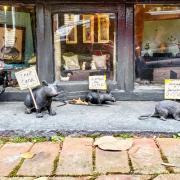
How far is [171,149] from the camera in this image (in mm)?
2996

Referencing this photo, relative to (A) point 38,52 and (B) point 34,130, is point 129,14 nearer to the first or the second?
(A) point 38,52

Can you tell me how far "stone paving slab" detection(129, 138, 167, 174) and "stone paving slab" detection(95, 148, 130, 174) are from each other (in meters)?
0.06

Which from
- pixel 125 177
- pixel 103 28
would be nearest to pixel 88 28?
pixel 103 28

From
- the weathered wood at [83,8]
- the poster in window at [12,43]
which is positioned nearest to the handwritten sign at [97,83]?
the weathered wood at [83,8]

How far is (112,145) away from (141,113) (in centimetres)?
80

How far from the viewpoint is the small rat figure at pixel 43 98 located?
11.8 feet

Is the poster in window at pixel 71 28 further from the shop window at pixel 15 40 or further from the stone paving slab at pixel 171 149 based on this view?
the stone paving slab at pixel 171 149

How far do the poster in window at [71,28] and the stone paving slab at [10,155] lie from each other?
155 cm

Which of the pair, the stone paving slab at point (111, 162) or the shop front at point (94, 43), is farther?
the shop front at point (94, 43)

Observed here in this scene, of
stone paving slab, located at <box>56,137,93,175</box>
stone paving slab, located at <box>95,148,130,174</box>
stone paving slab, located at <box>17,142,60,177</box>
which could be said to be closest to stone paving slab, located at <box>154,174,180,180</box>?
stone paving slab, located at <box>95,148,130,174</box>

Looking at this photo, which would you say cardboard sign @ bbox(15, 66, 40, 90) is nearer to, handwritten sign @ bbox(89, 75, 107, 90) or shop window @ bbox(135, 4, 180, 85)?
handwritten sign @ bbox(89, 75, 107, 90)

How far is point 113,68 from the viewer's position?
14.2ft

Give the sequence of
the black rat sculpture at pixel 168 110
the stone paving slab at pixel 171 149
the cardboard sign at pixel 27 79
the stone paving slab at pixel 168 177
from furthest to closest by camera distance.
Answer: the cardboard sign at pixel 27 79 < the black rat sculpture at pixel 168 110 < the stone paving slab at pixel 171 149 < the stone paving slab at pixel 168 177

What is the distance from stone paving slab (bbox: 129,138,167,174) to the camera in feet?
8.62
